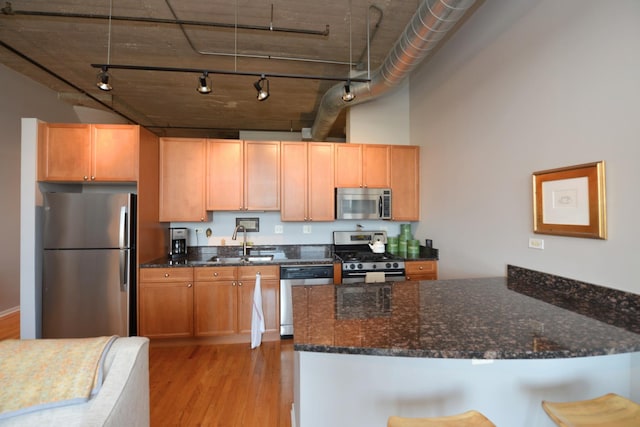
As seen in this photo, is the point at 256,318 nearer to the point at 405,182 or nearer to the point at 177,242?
the point at 177,242

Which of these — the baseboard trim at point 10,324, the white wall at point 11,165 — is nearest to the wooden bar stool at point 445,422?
the baseboard trim at point 10,324

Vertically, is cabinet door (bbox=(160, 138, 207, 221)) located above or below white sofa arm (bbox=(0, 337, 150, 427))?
above

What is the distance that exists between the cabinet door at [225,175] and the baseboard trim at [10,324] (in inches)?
107

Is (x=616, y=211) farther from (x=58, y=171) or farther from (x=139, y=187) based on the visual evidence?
(x=58, y=171)

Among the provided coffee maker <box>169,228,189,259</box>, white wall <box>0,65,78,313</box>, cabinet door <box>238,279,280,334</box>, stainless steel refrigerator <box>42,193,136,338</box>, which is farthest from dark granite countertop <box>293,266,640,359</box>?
white wall <box>0,65,78,313</box>

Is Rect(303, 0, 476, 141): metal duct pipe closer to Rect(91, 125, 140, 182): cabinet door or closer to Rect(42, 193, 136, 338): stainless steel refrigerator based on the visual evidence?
Rect(91, 125, 140, 182): cabinet door

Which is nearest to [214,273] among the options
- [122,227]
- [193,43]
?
[122,227]

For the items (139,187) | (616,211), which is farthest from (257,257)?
(616,211)

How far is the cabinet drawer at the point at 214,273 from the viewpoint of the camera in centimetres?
297

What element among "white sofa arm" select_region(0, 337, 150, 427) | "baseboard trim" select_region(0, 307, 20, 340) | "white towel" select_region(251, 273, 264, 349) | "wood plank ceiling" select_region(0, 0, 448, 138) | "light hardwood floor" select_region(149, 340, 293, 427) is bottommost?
"light hardwood floor" select_region(149, 340, 293, 427)

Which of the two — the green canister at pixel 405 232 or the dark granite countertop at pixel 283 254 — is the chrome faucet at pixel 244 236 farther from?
the green canister at pixel 405 232

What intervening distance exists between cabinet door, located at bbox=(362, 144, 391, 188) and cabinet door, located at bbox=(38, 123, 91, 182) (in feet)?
10.2

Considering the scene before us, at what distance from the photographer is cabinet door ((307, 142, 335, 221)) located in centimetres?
355

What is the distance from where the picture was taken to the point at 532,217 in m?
2.00
